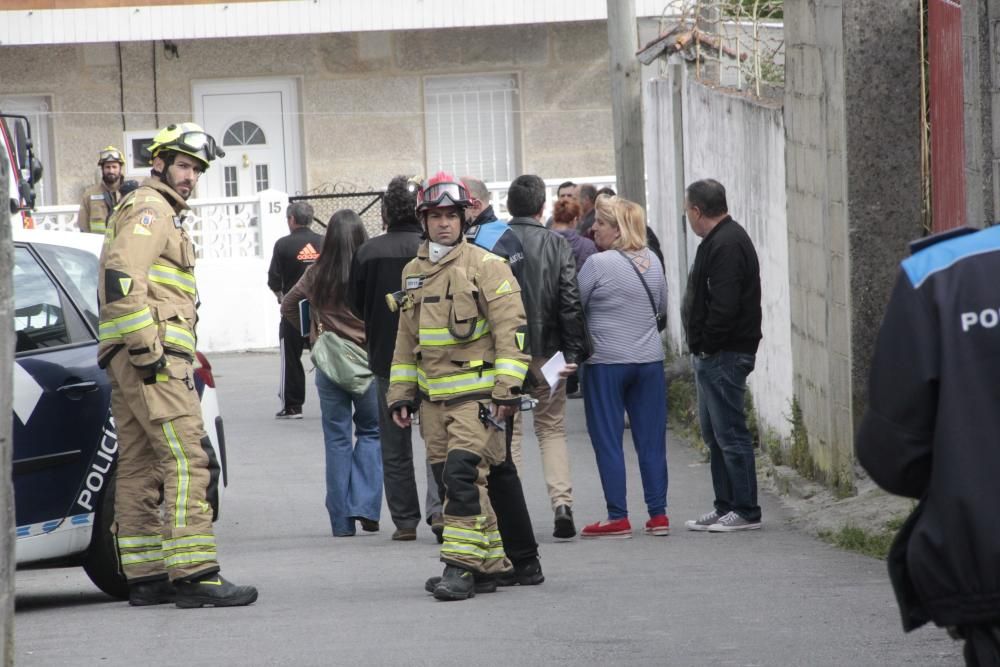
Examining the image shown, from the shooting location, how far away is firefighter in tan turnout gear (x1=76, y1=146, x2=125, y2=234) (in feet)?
54.3

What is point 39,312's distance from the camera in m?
7.55

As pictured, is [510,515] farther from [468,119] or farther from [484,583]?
[468,119]

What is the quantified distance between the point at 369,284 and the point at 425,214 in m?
1.79

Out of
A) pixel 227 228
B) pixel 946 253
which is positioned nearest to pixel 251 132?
pixel 227 228

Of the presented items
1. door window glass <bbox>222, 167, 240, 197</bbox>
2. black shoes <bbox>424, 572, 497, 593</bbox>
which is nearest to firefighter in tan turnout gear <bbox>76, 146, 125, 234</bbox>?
door window glass <bbox>222, 167, 240, 197</bbox>

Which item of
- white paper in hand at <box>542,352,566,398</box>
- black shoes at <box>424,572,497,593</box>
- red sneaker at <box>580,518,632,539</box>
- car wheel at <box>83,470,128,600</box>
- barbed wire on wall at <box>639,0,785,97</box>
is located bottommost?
red sneaker at <box>580,518,632,539</box>

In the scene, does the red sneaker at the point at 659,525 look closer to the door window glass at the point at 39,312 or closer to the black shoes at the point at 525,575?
the black shoes at the point at 525,575

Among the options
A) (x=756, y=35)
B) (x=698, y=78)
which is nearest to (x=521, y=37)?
(x=698, y=78)

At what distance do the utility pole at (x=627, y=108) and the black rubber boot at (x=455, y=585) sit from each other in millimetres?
8113

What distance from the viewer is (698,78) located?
14.2 metres

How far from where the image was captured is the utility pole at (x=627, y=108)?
590 inches

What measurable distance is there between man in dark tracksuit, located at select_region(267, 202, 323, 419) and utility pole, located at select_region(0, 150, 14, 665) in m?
9.15

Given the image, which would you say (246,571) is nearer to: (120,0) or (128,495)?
(128,495)

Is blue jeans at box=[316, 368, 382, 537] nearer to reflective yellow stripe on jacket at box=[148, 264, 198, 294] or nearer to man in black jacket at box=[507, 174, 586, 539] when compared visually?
man in black jacket at box=[507, 174, 586, 539]
